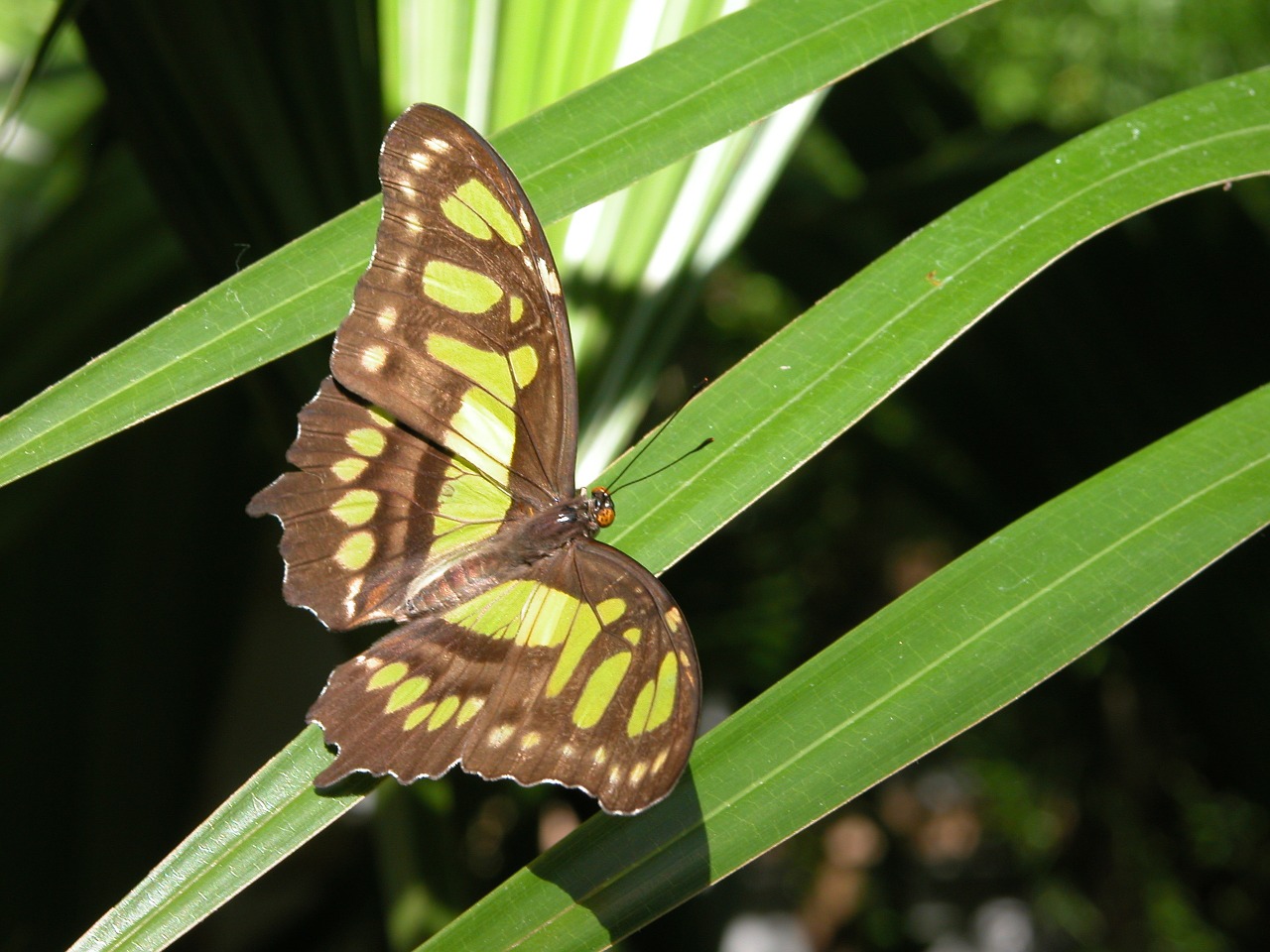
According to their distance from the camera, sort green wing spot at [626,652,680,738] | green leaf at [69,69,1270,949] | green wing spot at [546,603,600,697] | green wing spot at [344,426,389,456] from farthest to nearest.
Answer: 1. green wing spot at [344,426,389,456]
2. green wing spot at [546,603,600,697]
3. green wing spot at [626,652,680,738]
4. green leaf at [69,69,1270,949]

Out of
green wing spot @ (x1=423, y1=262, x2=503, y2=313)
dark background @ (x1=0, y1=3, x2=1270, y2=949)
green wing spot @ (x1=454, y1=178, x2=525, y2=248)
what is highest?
green wing spot @ (x1=454, y1=178, x2=525, y2=248)

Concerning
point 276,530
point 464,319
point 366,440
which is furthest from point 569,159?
point 276,530

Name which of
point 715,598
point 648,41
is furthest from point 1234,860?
point 648,41

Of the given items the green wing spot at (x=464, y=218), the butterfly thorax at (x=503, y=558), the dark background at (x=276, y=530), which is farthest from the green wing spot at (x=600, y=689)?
the green wing spot at (x=464, y=218)

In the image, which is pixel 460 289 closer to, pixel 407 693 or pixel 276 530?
pixel 407 693

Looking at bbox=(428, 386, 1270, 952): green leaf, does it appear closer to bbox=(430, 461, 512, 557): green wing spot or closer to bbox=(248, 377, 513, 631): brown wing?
bbox=(248, 377, 513, 631): brown wing

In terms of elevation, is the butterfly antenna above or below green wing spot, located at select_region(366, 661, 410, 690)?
above

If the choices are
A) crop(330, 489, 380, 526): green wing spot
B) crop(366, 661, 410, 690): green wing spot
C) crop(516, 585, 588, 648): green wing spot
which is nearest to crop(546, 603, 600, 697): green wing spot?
crop(516, 585, 588, 648): green wing spot
